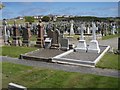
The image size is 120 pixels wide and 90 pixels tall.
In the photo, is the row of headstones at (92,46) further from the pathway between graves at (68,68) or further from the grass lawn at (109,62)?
the pathway between graves at (68,68)

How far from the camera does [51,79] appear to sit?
12.6 metres

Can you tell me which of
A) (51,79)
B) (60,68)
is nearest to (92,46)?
(60,68)

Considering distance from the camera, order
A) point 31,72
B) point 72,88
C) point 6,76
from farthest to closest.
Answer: point 31,72, point 6,76, point 72,88

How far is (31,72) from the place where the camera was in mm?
14133

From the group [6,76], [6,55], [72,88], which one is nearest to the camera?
[72,88]

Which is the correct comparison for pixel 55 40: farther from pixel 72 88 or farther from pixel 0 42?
pixel 72 88

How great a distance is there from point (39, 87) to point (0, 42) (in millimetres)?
15813

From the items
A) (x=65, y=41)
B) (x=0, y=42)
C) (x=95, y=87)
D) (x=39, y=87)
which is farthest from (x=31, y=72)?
(x=0, y=42)

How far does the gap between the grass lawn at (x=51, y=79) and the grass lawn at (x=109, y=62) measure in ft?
7.97

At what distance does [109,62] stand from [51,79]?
18.5 feet

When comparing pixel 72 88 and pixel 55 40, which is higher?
pixel 55 40

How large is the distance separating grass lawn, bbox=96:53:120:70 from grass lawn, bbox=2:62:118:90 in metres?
2.43

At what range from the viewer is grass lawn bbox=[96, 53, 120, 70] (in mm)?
15453

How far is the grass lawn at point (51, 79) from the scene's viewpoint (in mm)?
11602
